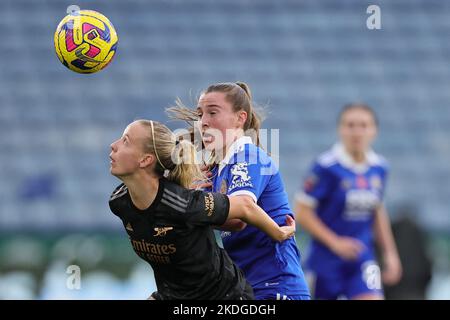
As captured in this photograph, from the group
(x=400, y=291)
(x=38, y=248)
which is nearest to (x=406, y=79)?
(x=400, y=291)

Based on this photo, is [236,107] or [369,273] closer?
[236,107]

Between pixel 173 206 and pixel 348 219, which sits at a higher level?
pixel 348 219

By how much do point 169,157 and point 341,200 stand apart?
322 cm

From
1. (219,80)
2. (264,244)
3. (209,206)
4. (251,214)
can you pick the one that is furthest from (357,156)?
(219,80)

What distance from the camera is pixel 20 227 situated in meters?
12.2

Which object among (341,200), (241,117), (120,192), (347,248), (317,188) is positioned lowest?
(120,192)

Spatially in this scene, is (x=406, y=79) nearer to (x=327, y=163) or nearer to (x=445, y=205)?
(x=445, y=205)

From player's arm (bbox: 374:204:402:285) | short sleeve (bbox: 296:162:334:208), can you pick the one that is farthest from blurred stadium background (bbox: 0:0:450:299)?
short sleeve (bbox: 296:162:334:208)

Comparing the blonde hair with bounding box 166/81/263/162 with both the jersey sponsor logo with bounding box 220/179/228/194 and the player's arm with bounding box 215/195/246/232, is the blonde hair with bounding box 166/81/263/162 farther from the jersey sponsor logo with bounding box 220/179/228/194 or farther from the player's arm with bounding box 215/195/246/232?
the player's arm with bounding box 215/195/246/232

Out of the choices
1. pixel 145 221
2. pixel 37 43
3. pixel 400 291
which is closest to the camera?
pixel 145 221

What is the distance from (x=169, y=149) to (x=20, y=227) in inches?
316

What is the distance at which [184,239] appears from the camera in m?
4.49

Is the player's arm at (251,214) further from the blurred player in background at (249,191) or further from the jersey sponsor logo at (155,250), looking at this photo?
the jersey sponsor logo at (155,250)

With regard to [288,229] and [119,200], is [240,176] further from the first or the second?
[119,200]
